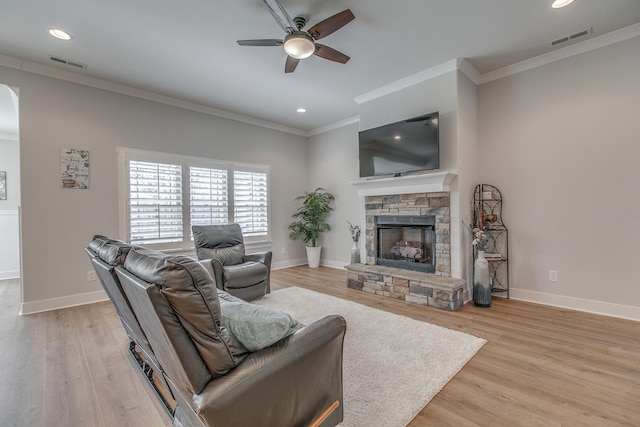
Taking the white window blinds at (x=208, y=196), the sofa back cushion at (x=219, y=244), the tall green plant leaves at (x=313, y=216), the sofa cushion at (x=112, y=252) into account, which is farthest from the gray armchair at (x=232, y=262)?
the tall green plant leaves at (x=313, y=216)

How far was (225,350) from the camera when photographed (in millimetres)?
1117

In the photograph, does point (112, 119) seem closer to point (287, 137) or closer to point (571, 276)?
point (287, 137)

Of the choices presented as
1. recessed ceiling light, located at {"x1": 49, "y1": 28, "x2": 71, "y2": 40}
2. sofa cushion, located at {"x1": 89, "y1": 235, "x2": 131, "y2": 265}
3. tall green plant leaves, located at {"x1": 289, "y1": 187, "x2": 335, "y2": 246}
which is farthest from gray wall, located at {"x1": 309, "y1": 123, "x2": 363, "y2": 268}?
sofa cushion, located at {"x1": 89, "y1": 235, "x2": 131, "y2": 265}

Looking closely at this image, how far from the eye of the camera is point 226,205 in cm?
525

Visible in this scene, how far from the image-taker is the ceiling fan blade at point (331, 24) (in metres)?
2.36

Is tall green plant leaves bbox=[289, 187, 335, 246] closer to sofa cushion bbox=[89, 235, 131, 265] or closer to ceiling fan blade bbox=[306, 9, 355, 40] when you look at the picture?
ceiling fan blade bbox=[306, 9, 355, 40]

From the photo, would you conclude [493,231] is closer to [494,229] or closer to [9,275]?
[494,229]

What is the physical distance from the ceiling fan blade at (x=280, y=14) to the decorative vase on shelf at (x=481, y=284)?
3.27 meters

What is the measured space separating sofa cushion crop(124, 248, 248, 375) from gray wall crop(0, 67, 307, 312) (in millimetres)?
3622

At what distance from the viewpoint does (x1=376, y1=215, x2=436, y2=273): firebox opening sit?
396 cm

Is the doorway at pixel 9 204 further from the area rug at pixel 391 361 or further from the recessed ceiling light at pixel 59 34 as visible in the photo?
the area rug at pixel 391 361

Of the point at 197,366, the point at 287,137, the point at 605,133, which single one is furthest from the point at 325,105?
the point at 197,366

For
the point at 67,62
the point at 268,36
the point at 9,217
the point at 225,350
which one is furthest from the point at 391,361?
the point at 9,217

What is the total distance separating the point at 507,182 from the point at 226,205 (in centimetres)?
444
